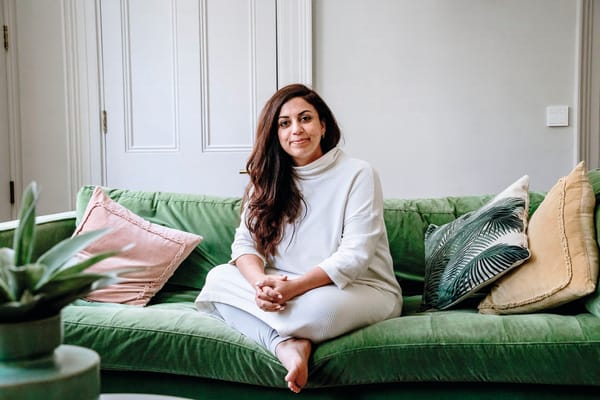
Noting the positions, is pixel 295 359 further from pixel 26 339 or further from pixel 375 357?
pixel 26 339

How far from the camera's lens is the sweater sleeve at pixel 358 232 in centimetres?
160

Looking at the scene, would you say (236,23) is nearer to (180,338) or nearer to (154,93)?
(154,93)

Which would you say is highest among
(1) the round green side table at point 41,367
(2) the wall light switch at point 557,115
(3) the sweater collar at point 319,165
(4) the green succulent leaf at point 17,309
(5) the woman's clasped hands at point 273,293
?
(2) the wall light switch at point 557,115

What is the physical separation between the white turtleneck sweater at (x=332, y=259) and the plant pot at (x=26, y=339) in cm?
84

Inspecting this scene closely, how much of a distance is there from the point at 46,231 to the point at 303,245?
897 millimetres

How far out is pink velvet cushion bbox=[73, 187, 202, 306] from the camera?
1888 millimetres

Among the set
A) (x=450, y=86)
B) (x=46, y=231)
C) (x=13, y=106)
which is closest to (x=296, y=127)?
(x=46, y=231)

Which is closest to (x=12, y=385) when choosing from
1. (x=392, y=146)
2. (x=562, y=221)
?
(x=562, y=221)

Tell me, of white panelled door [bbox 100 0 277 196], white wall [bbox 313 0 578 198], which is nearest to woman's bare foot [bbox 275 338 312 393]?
white wall [bbox 313 0 578 198]

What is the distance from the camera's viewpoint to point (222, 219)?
2.12m

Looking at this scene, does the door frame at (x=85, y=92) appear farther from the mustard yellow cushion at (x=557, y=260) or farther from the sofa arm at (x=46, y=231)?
the mustard yellow cushion at (x=557, y=260)

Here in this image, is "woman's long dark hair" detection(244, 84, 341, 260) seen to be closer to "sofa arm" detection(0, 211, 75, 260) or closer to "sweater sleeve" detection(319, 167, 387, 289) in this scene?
"sweater sleeve" detection(319, 167, 387, 289)

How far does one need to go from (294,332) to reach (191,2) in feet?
7.12

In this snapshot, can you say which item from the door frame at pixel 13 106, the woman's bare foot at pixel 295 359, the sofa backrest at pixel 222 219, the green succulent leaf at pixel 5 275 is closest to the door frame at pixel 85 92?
the door frame at pixel 13 106
